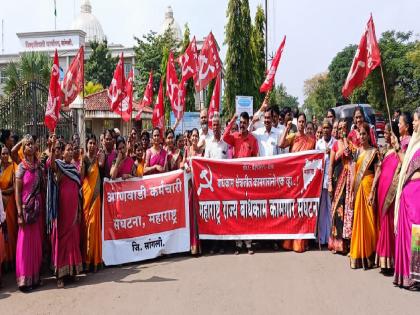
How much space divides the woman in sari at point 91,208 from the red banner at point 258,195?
1.39m

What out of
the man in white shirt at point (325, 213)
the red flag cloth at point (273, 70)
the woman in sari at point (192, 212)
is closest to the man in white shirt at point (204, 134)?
the woman in sari at point (192, 212)

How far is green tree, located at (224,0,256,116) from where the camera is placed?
20766mm

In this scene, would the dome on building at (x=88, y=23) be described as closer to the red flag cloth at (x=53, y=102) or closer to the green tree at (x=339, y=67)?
the green tree at (x=339, y=67)

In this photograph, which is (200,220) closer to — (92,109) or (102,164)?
(102,164)

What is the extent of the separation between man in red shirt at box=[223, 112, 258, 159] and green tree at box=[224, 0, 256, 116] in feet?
48.9

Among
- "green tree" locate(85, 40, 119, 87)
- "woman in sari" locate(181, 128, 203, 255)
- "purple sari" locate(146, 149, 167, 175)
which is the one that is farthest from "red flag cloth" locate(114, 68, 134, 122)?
"green tree" locate(85, 40, 119, 87)

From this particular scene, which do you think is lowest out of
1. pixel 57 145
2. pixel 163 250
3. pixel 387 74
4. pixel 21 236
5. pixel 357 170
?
pixel 163 250

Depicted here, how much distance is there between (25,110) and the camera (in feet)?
34.7

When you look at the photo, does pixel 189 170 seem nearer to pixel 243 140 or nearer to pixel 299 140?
pixel 243 140

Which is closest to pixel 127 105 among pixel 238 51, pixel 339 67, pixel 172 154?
pixel 172 154

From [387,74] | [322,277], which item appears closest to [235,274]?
[322,277]

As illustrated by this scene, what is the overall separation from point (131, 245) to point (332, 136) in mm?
3291

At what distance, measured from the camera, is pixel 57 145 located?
203 inches

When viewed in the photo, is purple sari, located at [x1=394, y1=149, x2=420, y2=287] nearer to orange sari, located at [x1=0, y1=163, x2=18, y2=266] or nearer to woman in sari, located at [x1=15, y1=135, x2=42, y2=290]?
woman in sari, located at [x1=15, y1=135, x2=42, y2=290]
